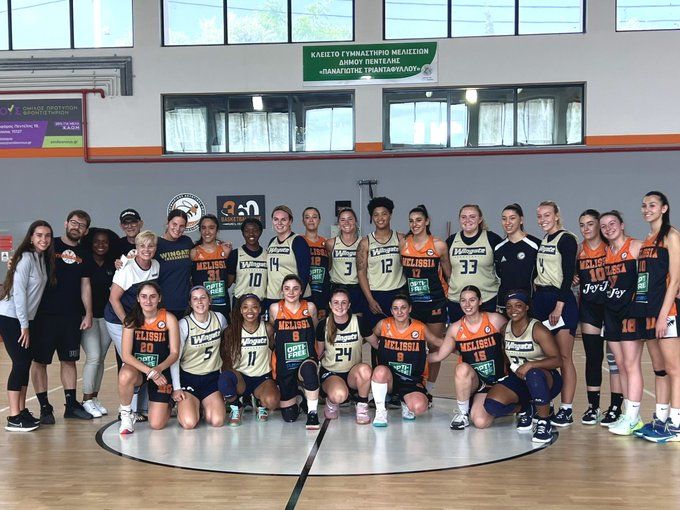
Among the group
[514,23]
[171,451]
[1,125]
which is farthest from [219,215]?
[171,451]

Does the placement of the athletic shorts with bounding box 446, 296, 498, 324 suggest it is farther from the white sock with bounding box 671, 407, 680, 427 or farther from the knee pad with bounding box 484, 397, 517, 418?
the white sock with bounding box 671, 407, 680, 427

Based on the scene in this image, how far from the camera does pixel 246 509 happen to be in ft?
10.6

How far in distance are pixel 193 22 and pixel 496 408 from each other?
8.38m

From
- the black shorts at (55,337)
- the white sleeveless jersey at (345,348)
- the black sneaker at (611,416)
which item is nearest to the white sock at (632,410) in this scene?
the black sneaker at (611,416)

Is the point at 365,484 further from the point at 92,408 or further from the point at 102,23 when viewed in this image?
the point at 102,23

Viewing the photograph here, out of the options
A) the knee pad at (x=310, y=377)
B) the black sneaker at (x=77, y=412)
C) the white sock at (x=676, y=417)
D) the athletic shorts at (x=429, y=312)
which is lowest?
the black sneaker at (x=77, y=412)

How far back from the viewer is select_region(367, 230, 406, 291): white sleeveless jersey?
5457 mm

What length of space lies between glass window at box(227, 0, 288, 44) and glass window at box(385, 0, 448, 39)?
1615 mm

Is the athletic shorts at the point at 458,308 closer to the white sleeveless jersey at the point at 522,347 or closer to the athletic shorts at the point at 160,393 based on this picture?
the white sleeveless jersey at the point at 522,347

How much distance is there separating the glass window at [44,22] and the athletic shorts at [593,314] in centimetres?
926

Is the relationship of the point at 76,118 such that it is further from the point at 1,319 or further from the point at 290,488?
the point at 290,488

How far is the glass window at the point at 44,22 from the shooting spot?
11.0m

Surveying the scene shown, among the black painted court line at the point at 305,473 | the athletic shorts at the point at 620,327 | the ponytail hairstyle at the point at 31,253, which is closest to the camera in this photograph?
the black painted court line at the point at 305,473

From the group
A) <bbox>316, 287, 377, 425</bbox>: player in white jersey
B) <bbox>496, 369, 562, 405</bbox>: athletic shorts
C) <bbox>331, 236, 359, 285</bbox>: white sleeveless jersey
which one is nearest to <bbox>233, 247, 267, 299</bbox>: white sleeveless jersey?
<bbox>331, 236, 359, 285</bbox>: white sleeveless jersey
